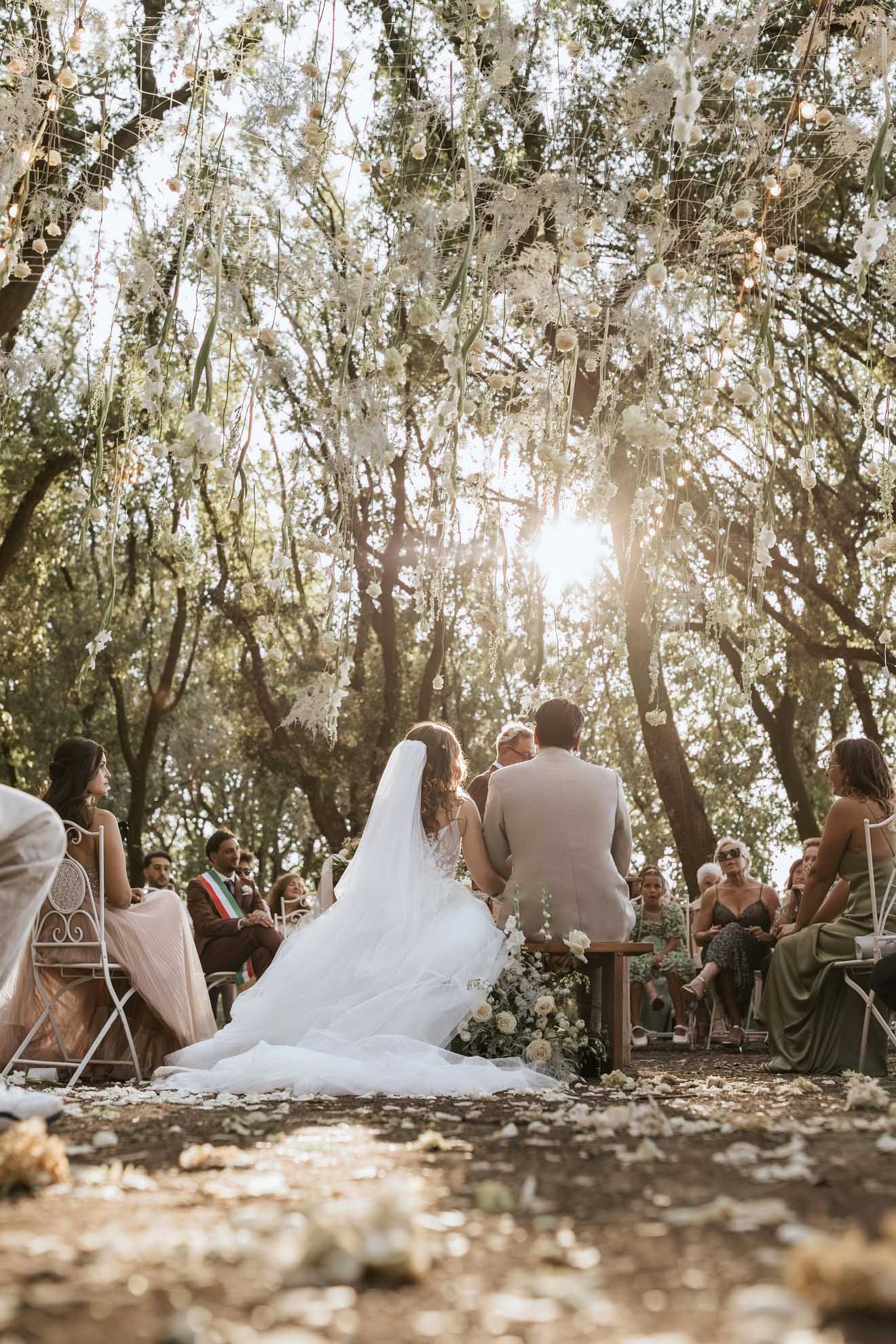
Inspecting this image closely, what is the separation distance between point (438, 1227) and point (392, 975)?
10.9ft

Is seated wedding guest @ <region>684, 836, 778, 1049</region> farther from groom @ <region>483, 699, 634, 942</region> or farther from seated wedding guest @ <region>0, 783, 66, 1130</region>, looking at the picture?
seated wedding guest @ <region>0, 783, 66, 1130</region>

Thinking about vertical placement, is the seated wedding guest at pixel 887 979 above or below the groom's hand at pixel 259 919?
below

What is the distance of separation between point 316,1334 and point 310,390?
38.2 ft

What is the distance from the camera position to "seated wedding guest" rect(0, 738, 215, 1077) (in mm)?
5660

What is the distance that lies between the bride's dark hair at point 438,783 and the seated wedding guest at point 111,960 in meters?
1.28

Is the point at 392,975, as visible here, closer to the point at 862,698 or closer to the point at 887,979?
the point at 887,979

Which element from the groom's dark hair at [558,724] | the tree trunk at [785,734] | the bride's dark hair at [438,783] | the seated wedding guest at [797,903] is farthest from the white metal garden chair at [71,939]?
the tree trunk at [785,734]

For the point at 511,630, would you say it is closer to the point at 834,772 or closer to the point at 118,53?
the point at 834,772

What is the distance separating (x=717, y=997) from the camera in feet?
29.1

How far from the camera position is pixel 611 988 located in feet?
18.1

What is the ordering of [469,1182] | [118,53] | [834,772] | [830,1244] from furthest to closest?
[118,53] → [834,772] → [469,1182] → [830,1244]

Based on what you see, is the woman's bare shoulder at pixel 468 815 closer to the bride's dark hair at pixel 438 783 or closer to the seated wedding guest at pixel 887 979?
the bride's dark hair at pixel 438 783

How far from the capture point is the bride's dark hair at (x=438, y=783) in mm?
5949

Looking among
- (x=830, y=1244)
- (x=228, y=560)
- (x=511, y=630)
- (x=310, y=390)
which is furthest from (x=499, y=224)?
(x=228, y=560)
